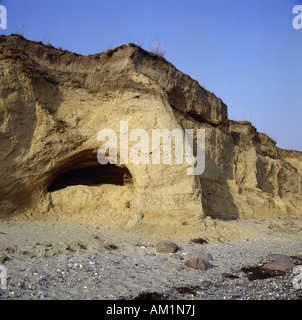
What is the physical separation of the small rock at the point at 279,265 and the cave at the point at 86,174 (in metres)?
5.15

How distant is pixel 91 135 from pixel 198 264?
16.8ft

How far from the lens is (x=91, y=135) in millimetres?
8336

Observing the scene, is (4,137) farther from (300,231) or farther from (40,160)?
(300,231)

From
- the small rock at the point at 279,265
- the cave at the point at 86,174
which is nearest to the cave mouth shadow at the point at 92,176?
the cave at the point at 86,174

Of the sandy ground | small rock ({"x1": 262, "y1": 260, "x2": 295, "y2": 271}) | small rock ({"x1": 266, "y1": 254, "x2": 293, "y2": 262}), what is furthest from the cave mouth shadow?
small rock ({"x1": 262, "y1": 260, "x2": 295, "y2": 271})

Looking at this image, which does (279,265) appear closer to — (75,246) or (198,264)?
(198,264)

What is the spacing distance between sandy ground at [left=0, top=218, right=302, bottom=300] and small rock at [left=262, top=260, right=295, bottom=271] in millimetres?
291

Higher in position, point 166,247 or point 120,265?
point 166,247

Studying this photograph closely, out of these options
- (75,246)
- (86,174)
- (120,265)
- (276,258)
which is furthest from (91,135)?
(276,258)

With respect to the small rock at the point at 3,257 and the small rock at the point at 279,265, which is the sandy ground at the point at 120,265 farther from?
the small rock at the point at 279,265

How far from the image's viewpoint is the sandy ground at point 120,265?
3.55 metres

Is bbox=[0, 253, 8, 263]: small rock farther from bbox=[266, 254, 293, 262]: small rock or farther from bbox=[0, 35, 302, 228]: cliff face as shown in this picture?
bbox=[266, 254, 293, 262]: small rock

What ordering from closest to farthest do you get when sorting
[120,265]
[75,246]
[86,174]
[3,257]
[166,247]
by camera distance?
1. [3,257]
2. [120,265]
3. [75,246]
4. [166,247]
5. [86,174]
